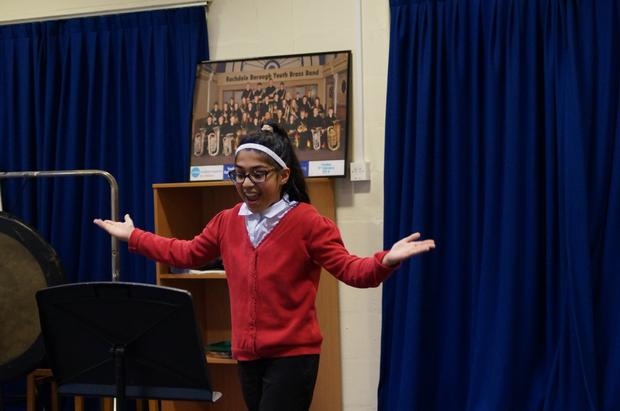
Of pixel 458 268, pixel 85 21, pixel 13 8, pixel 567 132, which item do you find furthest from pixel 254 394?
pixel 13 8

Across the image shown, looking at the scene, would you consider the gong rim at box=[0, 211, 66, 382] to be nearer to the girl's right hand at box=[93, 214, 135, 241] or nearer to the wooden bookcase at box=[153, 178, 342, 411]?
the wooden bookcase at box=[153, 178, 342, 411]

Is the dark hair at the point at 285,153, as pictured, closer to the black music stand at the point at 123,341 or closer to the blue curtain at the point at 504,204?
the black music stand at the point at 123,341

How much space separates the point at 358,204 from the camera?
3.53m

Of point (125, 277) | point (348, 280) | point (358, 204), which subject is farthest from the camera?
point (125, 277)

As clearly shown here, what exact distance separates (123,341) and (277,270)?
0.48 m

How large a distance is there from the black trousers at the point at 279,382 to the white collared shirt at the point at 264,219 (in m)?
→ 0.36

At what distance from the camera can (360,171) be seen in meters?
3.48

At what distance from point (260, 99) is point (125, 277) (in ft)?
3.86

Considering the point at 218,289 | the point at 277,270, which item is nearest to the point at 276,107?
the point at 218,289

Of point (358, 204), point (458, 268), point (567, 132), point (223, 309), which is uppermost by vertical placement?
point (567, 132)

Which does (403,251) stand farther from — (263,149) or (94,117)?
(94,117)

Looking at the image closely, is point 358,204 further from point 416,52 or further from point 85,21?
point 85,21

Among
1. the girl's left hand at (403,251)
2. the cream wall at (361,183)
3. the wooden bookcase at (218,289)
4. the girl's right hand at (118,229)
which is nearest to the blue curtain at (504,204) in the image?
the cream wall at (361,183)

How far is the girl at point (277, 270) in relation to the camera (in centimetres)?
212
